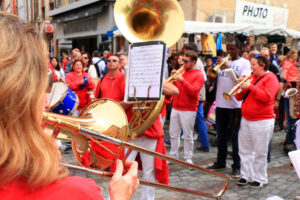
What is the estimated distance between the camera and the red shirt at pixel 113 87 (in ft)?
11.5

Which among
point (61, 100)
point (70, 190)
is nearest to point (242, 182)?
point (61, 100)

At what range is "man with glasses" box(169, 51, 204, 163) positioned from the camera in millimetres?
4586

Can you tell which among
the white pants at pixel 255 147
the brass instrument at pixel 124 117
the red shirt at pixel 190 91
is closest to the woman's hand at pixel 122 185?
the brass instrument at pixel 124 117

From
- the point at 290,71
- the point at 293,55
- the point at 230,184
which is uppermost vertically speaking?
the point at 293,55

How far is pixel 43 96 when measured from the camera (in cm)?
92

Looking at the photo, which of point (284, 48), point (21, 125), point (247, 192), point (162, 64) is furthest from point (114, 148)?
point (284, 48)

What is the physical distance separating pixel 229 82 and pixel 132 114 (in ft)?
6.75

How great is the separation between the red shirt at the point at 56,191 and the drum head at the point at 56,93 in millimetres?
2903

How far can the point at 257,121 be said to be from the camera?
3916mm

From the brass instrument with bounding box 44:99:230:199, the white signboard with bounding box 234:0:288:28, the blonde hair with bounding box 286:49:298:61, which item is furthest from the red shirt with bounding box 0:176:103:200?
the white signboard with bounding box 234:0:288:28

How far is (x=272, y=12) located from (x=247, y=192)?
14.3 meters

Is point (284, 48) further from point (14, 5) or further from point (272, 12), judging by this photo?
point (14, 5)

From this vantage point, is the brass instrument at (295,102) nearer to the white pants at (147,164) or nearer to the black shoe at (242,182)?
the black shoe at (242,182)

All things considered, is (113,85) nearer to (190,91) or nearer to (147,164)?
(147,164)
